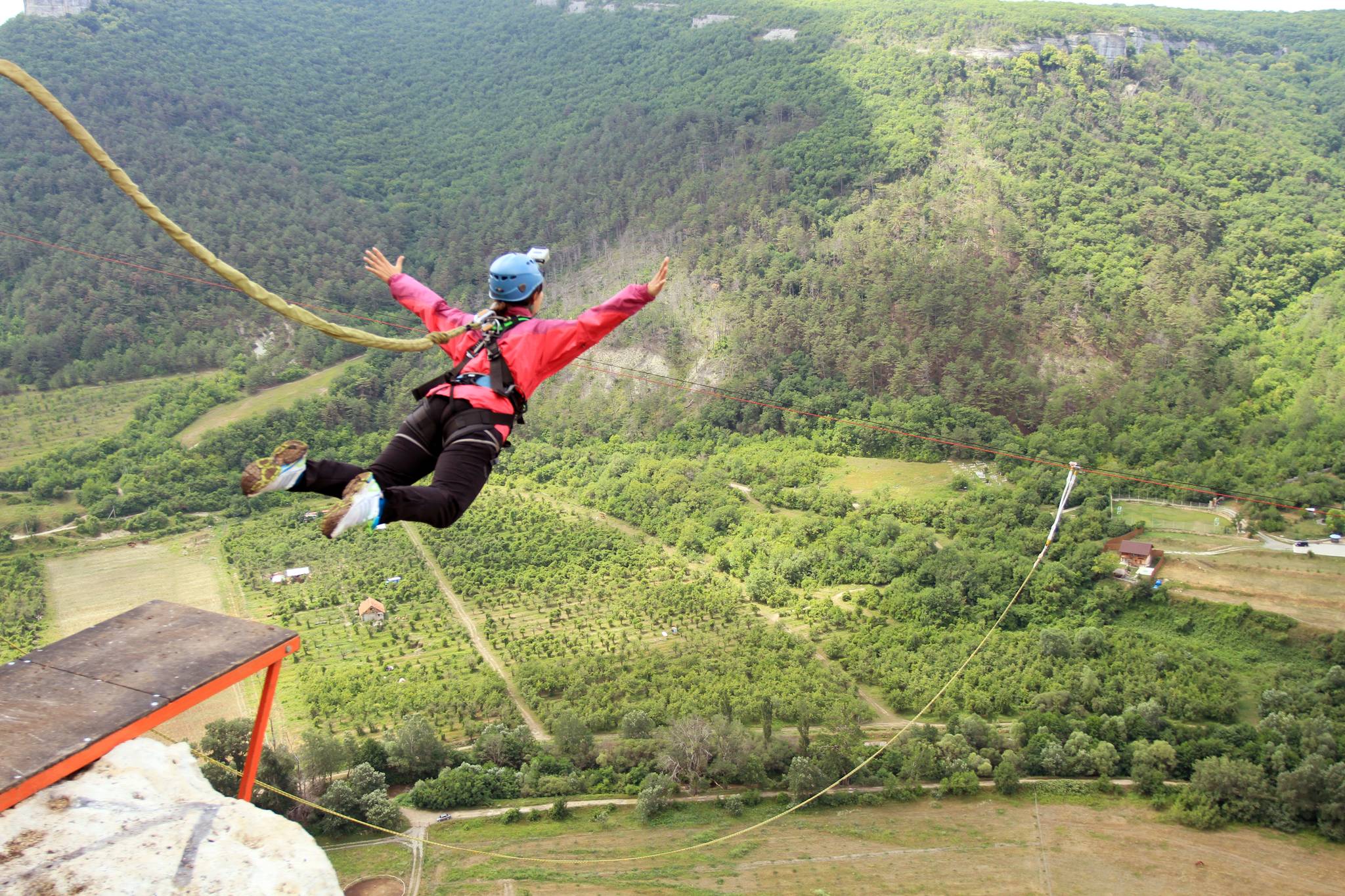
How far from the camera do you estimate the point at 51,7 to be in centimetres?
6538

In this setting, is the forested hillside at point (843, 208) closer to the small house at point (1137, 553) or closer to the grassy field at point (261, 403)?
the grassy field at point (261, 403)

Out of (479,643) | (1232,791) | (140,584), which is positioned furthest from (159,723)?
(140,584)

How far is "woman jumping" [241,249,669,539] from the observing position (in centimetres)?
481

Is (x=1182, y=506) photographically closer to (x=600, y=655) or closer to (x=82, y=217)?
(x=600, y=655)

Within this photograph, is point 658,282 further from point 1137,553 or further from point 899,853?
point 1137,553

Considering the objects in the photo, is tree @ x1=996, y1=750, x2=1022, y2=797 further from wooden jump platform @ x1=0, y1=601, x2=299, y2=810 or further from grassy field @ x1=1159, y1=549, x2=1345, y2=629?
wooden jump platform @ x1=0, y1=601, x2=299, y2=810

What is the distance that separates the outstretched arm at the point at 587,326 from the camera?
5.50m

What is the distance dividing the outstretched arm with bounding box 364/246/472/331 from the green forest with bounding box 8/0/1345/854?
17048mm

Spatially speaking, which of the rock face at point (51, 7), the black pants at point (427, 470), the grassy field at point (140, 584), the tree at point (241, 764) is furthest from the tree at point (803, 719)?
the rock face at point (51, 7)

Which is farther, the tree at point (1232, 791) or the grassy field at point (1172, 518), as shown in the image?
the grassy field at point (1172, 518)

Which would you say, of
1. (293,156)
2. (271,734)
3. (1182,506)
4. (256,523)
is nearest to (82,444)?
(256,523)

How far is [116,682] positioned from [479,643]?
22.3 m

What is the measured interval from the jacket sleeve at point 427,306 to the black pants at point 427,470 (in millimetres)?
705

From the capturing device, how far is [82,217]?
161 feet
